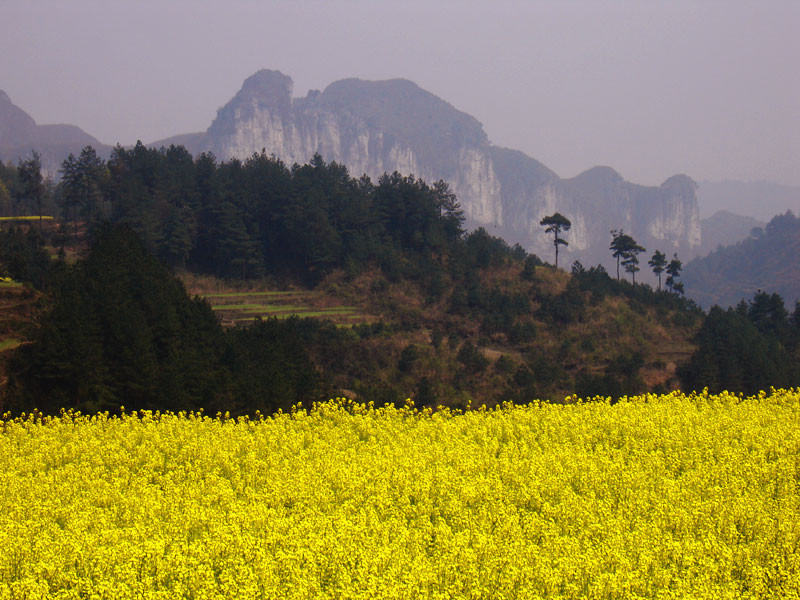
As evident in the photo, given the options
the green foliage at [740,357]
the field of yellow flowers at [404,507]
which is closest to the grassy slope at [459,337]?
the green foliage at [740,357]

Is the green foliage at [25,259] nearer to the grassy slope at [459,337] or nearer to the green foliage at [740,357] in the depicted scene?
the grassy slope at [459,337]

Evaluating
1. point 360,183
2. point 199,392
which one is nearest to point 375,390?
point 199,392

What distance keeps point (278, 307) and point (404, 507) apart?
53.7 m

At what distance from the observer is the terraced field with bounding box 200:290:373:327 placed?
65312mm

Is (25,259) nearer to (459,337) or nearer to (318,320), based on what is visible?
(318,320)

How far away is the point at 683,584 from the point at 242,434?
1663 centimetres

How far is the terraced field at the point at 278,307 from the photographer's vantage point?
6531 cm

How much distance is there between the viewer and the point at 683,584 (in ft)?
46.9

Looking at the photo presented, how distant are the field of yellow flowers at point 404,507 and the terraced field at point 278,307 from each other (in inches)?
1471

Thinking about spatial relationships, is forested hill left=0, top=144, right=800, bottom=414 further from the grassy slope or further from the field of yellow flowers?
the field of yellow flowers

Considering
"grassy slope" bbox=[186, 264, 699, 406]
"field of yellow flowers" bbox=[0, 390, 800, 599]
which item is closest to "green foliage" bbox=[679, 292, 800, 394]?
"grassy slope" bbox=[186, 264, 699, 406]

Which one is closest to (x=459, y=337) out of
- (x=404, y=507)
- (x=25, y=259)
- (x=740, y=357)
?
(x=740, y=357)

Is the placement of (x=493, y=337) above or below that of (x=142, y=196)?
below

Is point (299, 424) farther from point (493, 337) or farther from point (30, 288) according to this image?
point (493, 337)
